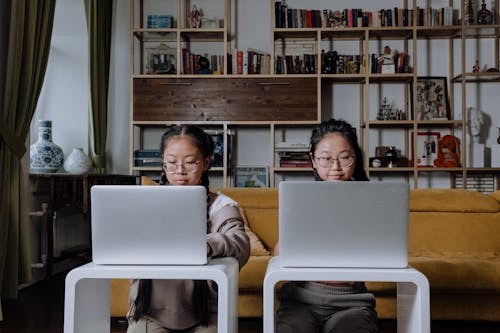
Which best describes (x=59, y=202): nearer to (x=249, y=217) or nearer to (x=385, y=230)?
(x=249, y=217)

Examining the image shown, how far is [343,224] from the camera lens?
1.09 meters

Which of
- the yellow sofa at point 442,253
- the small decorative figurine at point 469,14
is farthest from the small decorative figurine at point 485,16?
the yellow sofa at point 442,253

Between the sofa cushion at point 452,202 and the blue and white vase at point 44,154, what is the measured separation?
2556 mm

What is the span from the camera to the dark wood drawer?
523cm

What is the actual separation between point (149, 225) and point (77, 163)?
3.84 metres

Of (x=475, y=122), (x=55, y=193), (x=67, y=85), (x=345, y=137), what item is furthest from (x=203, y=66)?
(x=345, y=137)

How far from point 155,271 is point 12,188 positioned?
2421 mm

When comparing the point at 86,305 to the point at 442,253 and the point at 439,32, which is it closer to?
the point at 442,253

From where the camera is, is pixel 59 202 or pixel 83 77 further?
pixel 83 77

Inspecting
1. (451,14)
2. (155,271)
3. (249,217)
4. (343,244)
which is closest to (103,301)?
(155,271)

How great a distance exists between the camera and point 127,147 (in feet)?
18.5

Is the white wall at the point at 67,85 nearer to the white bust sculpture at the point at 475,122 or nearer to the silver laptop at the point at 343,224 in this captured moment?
the white bust sculpture at the point at 475,122

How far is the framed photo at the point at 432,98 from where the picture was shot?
539 cm

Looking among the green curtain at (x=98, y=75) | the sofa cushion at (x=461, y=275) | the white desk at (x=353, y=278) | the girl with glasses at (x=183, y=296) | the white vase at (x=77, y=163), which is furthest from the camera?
the green curtain at (x=98, y=75)
